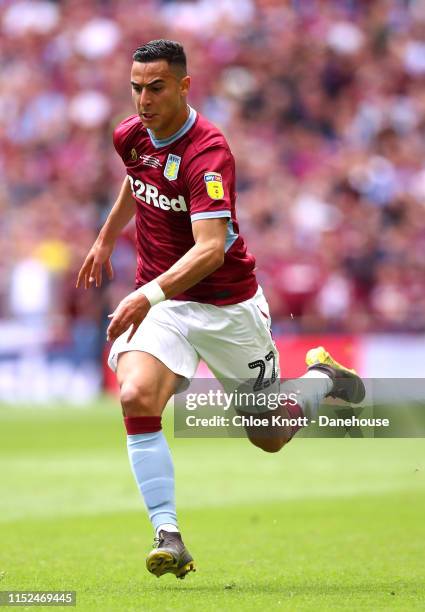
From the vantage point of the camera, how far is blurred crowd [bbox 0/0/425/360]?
19.8 metres

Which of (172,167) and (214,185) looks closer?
(214,185)

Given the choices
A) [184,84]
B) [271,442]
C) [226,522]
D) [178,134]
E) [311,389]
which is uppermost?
[184,84]

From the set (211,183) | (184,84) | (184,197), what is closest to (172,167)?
(184,197)

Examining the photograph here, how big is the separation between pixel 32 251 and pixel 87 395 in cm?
260

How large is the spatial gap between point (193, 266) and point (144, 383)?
631 mm

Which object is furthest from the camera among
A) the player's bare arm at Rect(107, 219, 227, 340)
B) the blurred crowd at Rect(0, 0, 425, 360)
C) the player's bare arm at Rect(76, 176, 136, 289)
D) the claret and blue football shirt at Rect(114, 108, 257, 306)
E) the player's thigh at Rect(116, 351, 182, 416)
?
the blurred crowd at Rect(0, 0, 425, 360)

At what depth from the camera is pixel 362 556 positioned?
7.50m

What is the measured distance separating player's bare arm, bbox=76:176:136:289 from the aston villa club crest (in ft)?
2.30

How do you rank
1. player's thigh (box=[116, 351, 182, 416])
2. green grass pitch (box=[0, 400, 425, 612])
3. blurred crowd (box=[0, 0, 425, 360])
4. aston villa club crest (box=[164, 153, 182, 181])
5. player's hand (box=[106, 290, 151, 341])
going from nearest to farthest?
player's hand (box=[106, 290, 151, 341]) < green grass pitch (box=[0, 400, 425, 612]) < player's thigh (box=[116, 351, 182, 416]) < aston villa club crest (box=[164, 153, 182, 181]) < blurred crowd (box=[0, 0, 425, 360])

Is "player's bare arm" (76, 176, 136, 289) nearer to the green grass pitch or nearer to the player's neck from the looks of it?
the player's neck

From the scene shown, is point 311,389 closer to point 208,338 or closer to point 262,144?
point 208,338

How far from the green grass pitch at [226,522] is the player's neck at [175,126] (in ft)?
7.47

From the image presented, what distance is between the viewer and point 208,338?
674 cm

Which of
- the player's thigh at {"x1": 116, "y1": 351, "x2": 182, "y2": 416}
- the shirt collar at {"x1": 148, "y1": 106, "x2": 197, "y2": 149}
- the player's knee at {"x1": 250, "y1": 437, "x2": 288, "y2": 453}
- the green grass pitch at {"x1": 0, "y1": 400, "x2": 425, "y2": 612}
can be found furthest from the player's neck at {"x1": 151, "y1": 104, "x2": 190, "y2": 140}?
the green grass pitch at {"x1": 0, "y1": 400, "x2": 425, "y2": 612}
